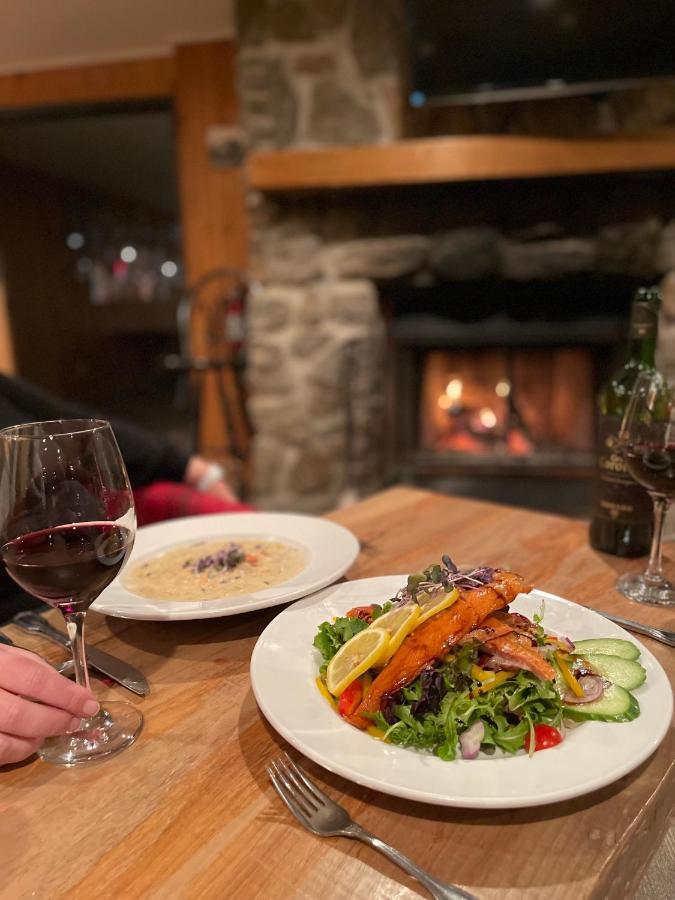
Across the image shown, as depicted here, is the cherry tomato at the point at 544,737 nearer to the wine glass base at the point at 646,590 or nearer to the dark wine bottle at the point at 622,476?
the wine glass base at the point at 646,590

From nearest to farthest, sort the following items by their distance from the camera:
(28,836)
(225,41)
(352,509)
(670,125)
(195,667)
Answer: (28,836) → (195,667) → (352,509) → (670,125) → (225,41)

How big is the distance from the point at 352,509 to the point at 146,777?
0.82 metres

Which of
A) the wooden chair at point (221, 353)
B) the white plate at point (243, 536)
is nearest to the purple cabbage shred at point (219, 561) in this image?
the white plate at point (243, 536)

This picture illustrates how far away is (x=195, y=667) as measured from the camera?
75 centimetres

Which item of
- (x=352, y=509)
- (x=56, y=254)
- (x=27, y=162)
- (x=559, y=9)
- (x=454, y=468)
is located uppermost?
(x=27, y=162)

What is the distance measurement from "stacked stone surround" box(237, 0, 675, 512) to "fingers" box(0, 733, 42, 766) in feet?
8.15

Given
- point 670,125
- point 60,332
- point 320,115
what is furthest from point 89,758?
point 60,332

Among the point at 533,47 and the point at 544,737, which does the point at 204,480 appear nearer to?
Answer: the point at 544,737

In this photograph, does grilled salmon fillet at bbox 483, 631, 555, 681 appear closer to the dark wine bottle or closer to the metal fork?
the metal fork

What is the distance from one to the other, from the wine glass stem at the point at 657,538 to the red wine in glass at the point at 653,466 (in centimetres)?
2

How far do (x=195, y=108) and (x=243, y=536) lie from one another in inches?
149

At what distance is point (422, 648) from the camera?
60 cm

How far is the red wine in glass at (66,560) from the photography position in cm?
60

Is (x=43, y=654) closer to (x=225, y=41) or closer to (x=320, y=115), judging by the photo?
(x=320, y=115)
